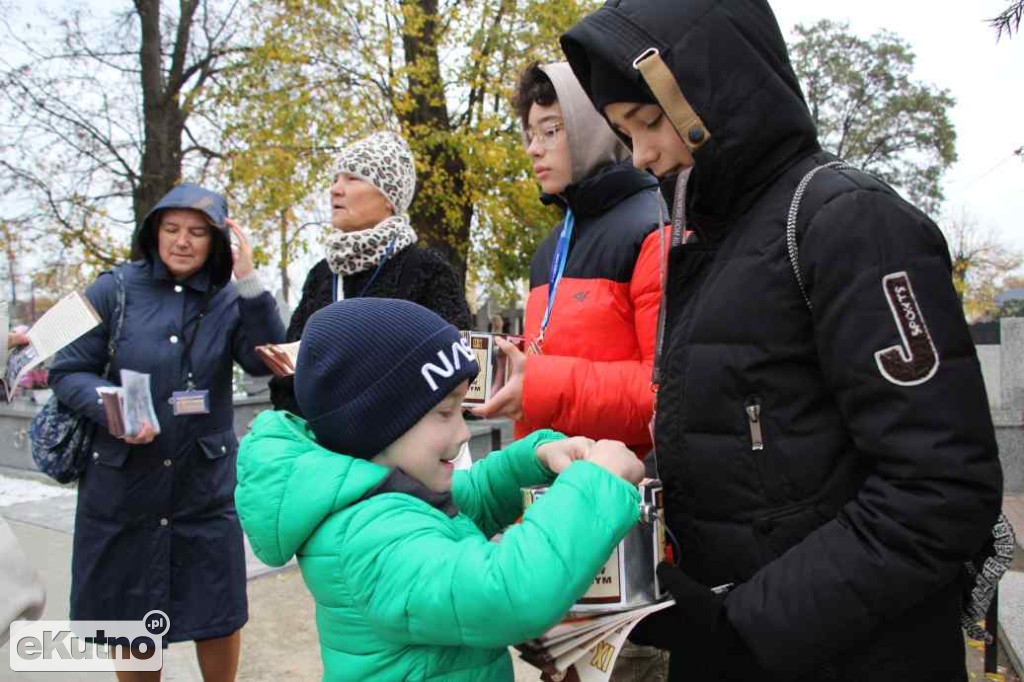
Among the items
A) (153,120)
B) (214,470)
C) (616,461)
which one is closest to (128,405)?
(214,470)

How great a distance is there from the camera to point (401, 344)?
1587 mm

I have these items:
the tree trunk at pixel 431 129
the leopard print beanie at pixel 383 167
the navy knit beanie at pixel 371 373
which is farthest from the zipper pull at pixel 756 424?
the tree trunk at pixel 431 129

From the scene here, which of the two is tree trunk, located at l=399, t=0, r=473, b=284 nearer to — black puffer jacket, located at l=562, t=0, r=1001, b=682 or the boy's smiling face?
the boy's smiling face

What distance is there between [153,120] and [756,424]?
17076 mm

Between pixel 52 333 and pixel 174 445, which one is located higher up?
pixel 52 333

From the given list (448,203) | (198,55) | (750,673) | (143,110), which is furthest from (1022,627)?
(198,55)

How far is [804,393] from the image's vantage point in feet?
4.35

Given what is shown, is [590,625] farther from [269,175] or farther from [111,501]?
[269,175]

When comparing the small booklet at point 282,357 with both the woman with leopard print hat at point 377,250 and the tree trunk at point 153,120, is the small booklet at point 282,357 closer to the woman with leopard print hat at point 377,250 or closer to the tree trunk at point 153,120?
the woman with leopard print hat at point 377,250

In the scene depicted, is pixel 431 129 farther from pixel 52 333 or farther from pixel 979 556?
pixel 979 556

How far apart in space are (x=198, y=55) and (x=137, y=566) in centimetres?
1690

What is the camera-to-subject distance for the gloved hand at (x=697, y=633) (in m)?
1.37

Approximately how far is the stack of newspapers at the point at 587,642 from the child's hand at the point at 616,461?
8.8 inches

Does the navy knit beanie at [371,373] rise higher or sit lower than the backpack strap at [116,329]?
higher
